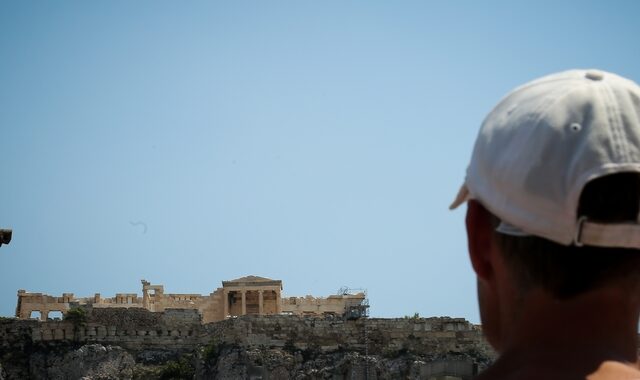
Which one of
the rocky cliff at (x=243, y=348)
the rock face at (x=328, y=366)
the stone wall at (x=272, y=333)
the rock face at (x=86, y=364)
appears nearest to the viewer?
the rock face at (x=328, y=366)

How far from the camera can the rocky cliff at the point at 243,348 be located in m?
35.6

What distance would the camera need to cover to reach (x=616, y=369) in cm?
258

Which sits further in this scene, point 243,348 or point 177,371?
point 243,348

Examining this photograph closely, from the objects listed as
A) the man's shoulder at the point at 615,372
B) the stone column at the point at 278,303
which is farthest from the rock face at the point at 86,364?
the man's shoulder at the point at 615,372

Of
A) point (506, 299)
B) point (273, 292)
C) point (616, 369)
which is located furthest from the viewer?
point (273, 292)

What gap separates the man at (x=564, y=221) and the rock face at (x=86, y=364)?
34.1m

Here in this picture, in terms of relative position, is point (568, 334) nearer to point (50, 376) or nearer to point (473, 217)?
point (473, 217)

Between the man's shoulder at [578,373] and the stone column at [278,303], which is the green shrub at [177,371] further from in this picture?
the man's shoulder at [578,373]

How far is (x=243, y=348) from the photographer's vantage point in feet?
119

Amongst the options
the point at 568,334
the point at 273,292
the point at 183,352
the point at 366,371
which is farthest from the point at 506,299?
the point at 273,292

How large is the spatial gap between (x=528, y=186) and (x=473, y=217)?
251mm

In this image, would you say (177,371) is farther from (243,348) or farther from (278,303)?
(278,303)

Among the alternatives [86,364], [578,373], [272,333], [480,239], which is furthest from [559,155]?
[86,364]

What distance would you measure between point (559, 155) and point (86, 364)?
35.2m
